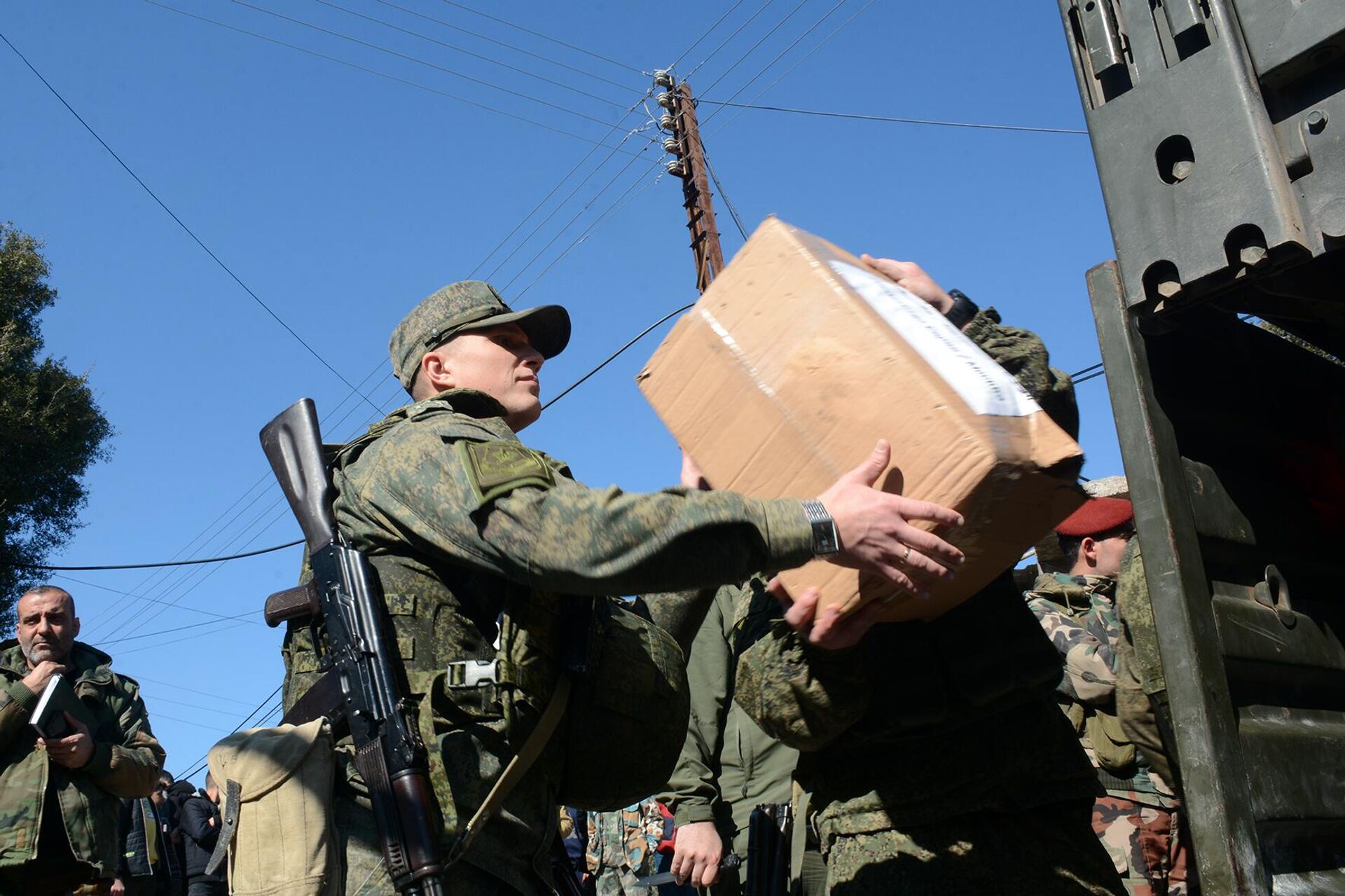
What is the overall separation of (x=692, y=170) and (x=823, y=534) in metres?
13.6

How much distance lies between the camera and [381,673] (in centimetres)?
261

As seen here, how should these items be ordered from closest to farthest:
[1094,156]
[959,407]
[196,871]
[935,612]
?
[1094,156]
[959,407]
[935,612]
[196,871]

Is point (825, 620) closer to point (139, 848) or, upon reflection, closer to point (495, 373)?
point (495, 373)

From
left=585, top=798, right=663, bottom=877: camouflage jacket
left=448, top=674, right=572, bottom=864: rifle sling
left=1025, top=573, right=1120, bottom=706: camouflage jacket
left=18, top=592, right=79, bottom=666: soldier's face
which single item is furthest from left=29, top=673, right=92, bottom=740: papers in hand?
left=585, top=798, right=663, bottom=877: camouflage jacket

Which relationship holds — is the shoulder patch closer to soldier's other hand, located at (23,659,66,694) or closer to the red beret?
the red beret

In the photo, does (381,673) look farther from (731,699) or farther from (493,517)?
(731,699)

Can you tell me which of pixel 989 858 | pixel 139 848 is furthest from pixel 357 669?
pixel 139 848

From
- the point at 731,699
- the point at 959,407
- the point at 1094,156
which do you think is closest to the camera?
the point at 1094,156

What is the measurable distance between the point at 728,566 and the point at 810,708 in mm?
668

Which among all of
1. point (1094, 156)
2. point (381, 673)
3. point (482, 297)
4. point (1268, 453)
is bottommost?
point (381, 673)

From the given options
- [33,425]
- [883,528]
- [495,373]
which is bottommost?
[883,528]

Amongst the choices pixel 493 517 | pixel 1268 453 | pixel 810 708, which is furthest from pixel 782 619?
pixel 1268 453

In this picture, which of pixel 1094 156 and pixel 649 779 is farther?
pixel 649 779

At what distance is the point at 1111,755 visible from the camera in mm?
4848
